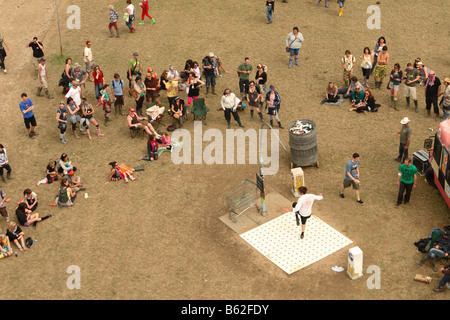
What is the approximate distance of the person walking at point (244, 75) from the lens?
27141 mm

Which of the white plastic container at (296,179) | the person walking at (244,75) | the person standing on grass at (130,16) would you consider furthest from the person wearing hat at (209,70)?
the white plastic container at (296,179)

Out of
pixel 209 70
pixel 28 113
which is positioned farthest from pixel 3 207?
pixel 209 70

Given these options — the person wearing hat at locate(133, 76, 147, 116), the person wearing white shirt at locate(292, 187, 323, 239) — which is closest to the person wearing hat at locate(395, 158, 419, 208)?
the person wearing white shirt at locate(292, 187, 323, 239)

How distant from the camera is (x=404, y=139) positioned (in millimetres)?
22594

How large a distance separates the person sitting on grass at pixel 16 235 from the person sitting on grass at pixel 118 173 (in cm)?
383

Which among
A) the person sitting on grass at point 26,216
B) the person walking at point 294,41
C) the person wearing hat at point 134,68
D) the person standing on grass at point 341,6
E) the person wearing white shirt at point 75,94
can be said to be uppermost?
the person standing on grass at point 341,6

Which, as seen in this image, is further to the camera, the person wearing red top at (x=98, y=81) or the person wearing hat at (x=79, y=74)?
the person wearing hat at (x=79, y=74)

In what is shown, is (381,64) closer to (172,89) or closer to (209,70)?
(209,70)

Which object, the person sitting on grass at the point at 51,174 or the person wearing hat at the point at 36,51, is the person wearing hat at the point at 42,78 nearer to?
the person wearing hat at the point at 36,51

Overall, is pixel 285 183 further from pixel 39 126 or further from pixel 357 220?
pixel 39 126

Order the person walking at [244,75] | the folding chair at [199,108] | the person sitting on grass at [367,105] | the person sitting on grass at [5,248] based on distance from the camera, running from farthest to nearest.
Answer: the person walking at [244,75] < the person sitting on grass at [367,105] < the folding chair at [199,108] < the person sitting on grass at [5,248]

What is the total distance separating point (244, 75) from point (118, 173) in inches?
293

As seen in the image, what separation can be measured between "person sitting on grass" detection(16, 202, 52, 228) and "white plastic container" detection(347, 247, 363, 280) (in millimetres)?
9796

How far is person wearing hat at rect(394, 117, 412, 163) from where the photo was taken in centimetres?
2229
